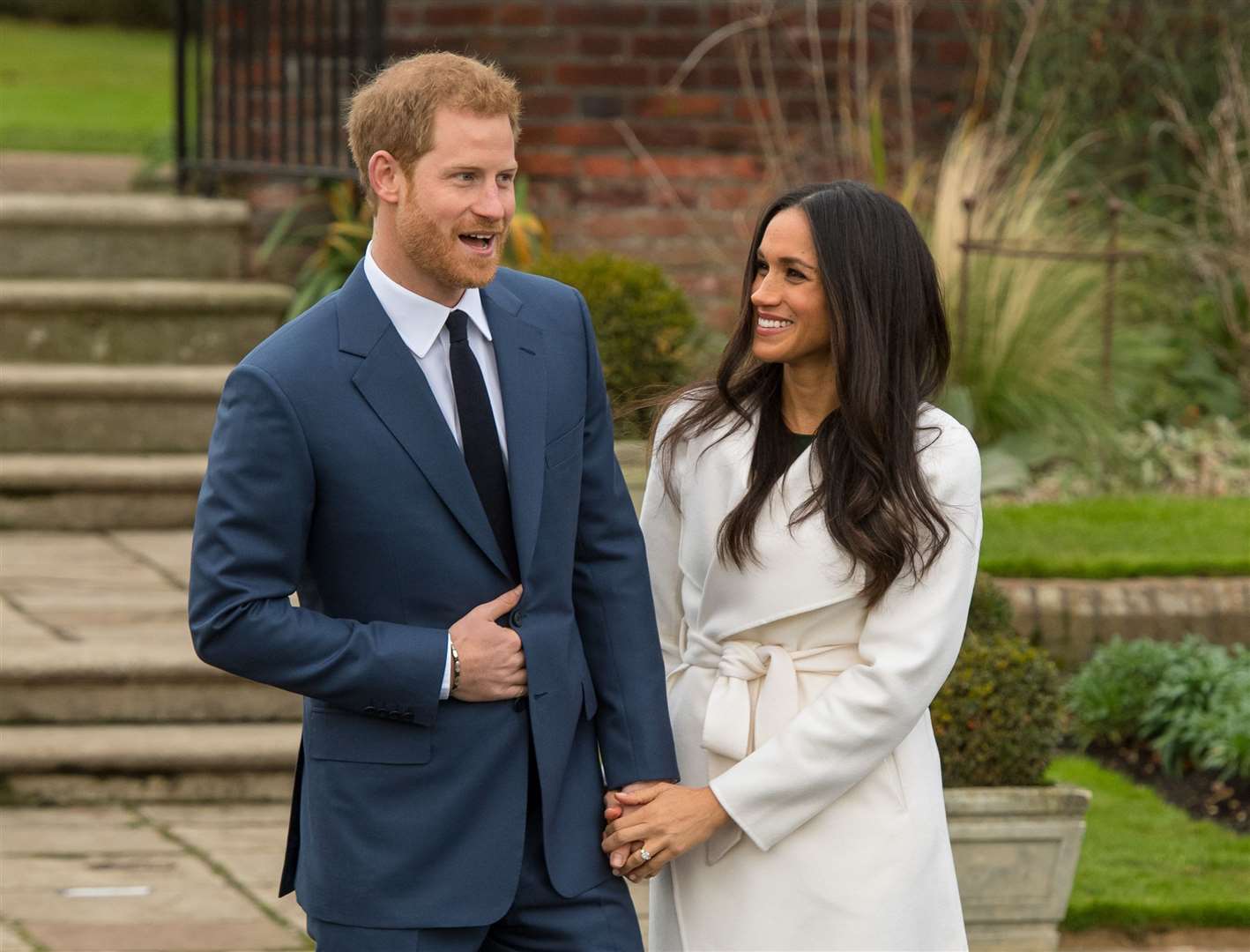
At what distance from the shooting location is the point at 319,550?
2.55 meters

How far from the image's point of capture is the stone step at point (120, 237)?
7.70 m

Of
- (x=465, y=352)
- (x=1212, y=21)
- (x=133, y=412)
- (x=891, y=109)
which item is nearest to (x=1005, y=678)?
(x=465, y=352)

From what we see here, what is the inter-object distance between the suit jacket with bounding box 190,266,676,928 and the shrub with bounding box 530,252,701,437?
300 centimetres

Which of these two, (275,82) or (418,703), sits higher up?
(275,82)

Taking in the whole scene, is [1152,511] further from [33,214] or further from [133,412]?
[33,214]

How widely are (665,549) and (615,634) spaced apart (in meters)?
0.30

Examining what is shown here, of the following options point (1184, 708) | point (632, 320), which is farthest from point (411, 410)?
point (1184, 708)

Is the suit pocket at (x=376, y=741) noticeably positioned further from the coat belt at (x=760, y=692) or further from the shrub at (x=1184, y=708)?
the shrub at (x=1184, y=708)

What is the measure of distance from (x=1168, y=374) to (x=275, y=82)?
418cm

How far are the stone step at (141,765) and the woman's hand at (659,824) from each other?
2.65m

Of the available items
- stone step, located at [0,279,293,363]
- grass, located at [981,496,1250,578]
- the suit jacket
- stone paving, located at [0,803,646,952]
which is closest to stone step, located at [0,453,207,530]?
stone step, located at [0,279,293,363]

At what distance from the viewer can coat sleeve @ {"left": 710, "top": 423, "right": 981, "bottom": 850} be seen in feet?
8.77

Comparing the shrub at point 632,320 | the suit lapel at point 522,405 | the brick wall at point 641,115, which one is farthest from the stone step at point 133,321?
the suit lapel at point 522,405

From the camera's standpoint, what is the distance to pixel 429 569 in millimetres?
2543
